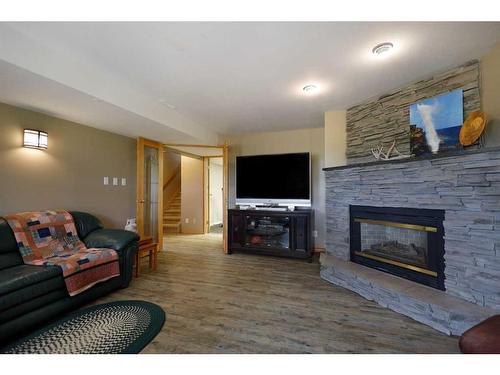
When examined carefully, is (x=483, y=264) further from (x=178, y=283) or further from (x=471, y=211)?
(x=178, y=283)

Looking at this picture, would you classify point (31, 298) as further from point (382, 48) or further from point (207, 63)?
point (382, 48)

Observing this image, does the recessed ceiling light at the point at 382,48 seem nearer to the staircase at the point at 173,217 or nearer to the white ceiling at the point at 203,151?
the white ceiling at the point at 203,151

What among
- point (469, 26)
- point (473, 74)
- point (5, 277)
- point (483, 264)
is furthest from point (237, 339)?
point (473, 74)

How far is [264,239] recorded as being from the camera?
13.0 feet

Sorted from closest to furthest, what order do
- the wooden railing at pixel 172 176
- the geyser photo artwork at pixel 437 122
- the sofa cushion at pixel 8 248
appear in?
1. the sofa cushion at pixel 8 248
2. the geyser photo artwork at pixel 437 122
3. the wooden railing at pixel 172 176

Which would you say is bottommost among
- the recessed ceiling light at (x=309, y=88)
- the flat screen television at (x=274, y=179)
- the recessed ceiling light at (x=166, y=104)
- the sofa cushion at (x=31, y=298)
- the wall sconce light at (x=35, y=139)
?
the sofa cushion at (x=31, y=298)

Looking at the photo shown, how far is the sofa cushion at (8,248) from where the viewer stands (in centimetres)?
202

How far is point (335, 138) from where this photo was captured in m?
3.29

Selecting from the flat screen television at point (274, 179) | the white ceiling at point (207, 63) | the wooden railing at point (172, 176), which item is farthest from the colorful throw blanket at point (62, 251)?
the wooden railing at point (172, 176)

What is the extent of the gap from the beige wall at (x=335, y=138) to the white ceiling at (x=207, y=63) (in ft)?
0.76

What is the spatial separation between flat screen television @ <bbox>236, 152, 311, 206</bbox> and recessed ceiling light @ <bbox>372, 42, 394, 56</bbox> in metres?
1.93

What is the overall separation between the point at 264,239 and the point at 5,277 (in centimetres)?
311

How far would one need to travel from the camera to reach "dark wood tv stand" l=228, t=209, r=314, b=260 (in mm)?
3578

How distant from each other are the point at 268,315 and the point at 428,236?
169cm
